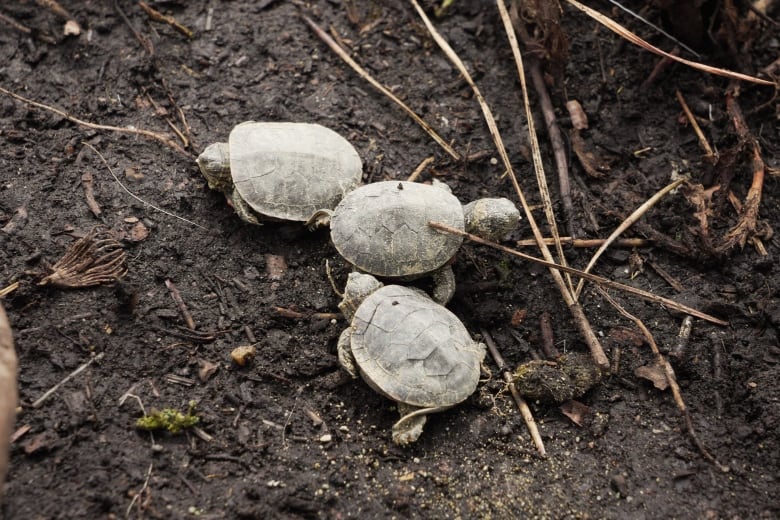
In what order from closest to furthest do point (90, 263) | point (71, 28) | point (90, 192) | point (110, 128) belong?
point (90, 263), point (90, 192), point (110, 128), point (71, 28)

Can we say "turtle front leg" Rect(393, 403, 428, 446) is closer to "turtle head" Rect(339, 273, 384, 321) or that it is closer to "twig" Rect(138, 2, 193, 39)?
"turtle head" Rect(339, 273, 384, 321)

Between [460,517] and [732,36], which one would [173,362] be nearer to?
[460,517]

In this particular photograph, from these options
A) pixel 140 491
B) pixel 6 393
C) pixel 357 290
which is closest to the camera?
pixel 6 393

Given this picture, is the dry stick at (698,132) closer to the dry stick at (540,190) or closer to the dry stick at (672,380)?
the dry stick at (540,190)

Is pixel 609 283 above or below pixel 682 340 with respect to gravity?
above

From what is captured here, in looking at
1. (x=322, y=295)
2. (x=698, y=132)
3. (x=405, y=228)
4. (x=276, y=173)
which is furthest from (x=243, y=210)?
(x=698, y=132)

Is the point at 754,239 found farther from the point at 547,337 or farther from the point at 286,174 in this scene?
the point at 286,174

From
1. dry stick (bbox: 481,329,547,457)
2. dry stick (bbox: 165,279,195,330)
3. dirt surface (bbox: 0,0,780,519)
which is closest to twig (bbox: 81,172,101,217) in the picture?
dirt surface (bbox: 0,0,780,519)

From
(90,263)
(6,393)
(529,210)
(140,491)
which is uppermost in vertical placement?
(529,210)

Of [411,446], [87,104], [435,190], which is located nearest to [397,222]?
[435,190]
